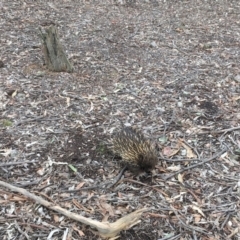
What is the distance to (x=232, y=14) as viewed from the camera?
7.30 m

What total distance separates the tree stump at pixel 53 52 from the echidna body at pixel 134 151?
6.09ft

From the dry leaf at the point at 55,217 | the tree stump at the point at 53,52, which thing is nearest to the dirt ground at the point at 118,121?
the dry leaf at the point at 55,217

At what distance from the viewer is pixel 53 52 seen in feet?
15.3

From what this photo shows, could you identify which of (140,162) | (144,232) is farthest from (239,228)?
(140,162)

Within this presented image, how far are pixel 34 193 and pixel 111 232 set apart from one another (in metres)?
0.77

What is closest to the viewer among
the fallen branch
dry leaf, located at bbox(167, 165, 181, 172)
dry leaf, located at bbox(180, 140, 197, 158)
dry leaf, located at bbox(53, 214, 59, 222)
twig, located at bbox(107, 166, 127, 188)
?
the fallen branch

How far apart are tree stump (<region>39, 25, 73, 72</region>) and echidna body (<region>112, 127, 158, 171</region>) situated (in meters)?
1.85

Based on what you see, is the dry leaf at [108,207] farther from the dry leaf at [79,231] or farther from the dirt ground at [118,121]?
the dry leaf at [79,231]

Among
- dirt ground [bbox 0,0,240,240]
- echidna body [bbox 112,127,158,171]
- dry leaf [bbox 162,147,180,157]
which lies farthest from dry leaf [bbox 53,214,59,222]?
dry leaf [bbox 162,147,180,157]

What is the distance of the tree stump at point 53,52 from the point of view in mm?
4582

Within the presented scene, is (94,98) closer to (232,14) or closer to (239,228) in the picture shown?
(239,228)

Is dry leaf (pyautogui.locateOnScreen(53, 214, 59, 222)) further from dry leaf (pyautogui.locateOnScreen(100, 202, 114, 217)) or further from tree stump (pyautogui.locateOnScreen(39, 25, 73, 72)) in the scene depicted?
tree stump (pyautogui.locateOnScreen(39, 25, 73, 72))

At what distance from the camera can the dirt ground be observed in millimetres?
2789

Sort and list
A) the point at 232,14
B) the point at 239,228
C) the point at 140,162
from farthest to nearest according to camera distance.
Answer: the point at 232,14
the point at 140,162
the point at 239,228
